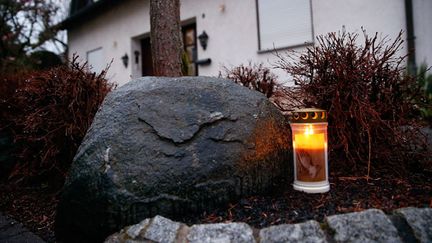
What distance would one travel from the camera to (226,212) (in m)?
1.80

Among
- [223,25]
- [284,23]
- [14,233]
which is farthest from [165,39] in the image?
[223,25]

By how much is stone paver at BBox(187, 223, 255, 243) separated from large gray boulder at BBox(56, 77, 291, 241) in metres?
0.24

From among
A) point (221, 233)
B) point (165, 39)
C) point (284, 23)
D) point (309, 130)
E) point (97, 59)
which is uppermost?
point (97, 59)

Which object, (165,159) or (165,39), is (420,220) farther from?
(165,39)

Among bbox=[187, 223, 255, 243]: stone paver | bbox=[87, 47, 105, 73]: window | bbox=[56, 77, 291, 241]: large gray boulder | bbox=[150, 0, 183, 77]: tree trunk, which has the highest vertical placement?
bbox=[87, 47, 105, 73]: window

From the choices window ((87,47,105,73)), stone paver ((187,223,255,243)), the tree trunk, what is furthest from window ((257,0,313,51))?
window ((87,47,105,73))

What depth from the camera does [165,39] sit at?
3340 mm

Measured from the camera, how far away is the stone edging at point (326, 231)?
145 centimetres

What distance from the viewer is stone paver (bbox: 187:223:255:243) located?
1497 millimetres

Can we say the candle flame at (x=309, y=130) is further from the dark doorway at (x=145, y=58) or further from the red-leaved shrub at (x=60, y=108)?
the dark doorway at (x=145, y=58)

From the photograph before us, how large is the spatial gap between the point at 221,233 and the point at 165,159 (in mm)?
506

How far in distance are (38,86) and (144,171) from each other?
65.4 inches

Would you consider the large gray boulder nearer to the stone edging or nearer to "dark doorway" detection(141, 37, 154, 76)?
the stone edging

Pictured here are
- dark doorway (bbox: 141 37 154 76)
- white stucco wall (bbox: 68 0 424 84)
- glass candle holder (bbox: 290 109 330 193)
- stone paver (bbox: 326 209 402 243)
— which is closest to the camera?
stone paver (bbox: 326 209 402 243)
